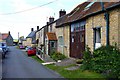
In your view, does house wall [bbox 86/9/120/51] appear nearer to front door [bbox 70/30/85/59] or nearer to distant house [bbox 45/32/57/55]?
front door [bbox 70/30/85/59]

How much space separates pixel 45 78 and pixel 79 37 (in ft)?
35.1

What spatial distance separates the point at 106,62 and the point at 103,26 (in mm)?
4418

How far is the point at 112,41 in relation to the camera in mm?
17328

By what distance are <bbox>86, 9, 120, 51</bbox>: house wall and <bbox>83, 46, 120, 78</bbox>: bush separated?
1.03m

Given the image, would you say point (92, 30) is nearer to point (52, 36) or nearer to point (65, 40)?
point (65, 40)

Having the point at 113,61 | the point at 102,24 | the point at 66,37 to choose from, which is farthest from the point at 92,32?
the point at 66,37

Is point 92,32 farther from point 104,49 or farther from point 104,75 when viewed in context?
point 104,75

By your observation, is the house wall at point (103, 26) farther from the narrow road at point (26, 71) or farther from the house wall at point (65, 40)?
the house wall at point (65, 40)

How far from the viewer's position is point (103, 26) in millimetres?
18719

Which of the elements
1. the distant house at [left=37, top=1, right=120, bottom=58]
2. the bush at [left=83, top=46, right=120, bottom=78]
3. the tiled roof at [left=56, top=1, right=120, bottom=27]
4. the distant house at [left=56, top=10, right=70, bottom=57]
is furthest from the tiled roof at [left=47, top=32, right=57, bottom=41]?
the bush at [left=83, top=46, right=120, bottom=78]

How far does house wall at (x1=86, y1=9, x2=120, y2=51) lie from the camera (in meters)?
16.8

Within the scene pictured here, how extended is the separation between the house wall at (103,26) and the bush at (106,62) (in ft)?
3.39

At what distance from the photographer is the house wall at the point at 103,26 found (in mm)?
16766

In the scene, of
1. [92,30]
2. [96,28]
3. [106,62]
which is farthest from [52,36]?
[106,62]
